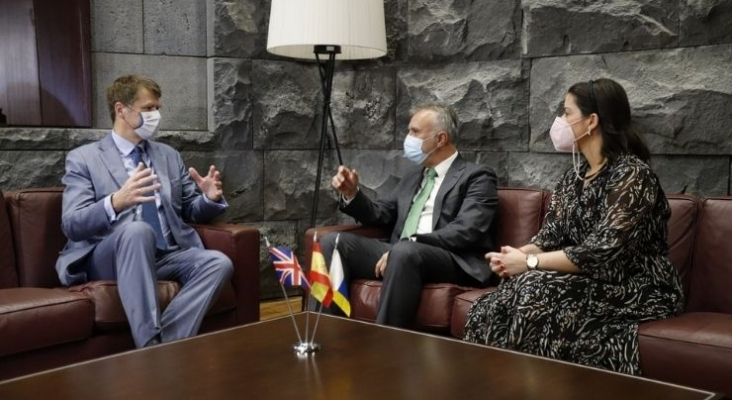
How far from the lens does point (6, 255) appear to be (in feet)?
10.6

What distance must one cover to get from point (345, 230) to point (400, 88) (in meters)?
1.08

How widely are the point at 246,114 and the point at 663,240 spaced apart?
2308 millimetres

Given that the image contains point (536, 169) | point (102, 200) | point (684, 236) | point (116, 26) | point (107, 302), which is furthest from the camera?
point (116, 26)

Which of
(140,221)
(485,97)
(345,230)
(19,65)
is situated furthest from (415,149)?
(19,65)

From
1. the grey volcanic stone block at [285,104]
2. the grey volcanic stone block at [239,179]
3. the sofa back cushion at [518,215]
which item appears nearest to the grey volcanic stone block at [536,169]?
the sofa back cushion at [518,215]

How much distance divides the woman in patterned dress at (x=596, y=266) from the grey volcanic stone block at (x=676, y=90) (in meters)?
0.47

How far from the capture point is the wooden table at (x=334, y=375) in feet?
6.05

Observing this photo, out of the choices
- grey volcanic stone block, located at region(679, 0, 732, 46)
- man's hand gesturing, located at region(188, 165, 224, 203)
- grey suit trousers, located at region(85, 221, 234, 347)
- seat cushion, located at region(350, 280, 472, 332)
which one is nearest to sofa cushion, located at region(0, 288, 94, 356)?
grey suit trousers, located at region(85, 221, 234, 347)

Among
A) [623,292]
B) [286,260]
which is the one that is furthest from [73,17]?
[623,292]

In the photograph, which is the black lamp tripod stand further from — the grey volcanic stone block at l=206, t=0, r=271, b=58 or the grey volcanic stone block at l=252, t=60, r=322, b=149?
the grey volcanic stone block at l=206, t=0, r=271, b=58

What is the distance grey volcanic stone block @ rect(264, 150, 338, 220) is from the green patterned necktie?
3.83 feet

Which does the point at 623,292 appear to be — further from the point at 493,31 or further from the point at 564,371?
the point at 493,31

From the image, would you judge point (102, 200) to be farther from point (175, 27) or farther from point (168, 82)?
point (175, 27)

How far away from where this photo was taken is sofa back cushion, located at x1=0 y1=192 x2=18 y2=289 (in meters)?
3.21
